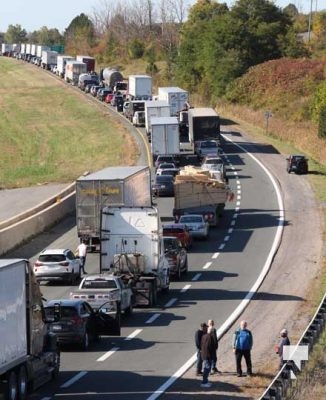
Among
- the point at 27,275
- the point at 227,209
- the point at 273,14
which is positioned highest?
the point at 273,14

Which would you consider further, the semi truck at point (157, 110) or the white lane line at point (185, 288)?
the semi truck at point (157, 110)

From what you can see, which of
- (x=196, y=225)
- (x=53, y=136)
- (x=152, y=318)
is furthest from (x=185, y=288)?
(x=53, y=136)

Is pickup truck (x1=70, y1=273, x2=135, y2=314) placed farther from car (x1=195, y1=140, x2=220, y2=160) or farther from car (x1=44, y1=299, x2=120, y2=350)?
car (x1=195, y1=140, x2=220, y2=160)

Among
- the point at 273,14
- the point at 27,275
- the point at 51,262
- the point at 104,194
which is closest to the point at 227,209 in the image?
the point at 104,194

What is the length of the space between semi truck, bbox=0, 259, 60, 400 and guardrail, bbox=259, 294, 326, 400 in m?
4.76

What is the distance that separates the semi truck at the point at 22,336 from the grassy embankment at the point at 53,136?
55152 millimetres

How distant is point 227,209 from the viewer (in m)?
61.4

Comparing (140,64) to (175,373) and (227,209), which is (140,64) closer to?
(227,209)

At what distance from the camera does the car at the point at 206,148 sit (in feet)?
258

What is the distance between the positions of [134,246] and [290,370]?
1493 centimetres

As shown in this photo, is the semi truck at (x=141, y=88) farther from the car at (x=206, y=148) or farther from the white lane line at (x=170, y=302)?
the white lane line at (x=170, y=302)

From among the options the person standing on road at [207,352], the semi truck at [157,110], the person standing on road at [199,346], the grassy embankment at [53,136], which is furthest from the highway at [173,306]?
the grassy embankment at [53,136]

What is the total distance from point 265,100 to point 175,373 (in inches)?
3514

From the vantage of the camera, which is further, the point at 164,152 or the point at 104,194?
the point at 164,152
